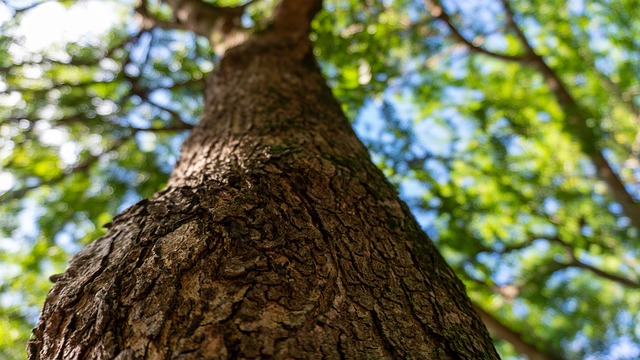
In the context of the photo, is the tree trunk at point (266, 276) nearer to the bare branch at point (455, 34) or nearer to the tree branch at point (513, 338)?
the tree branch at point (513, 338)

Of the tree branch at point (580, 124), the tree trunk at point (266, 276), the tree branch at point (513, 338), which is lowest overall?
the tree trunk at point (266, 276)

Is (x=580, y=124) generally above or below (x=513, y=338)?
above

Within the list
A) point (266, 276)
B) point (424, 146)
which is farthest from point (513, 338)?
point (266, 276)

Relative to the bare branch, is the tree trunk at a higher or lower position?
lower

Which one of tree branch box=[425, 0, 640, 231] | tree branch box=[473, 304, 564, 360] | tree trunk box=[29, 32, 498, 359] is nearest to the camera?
tree trunk box=[29, 32, 498, 359]

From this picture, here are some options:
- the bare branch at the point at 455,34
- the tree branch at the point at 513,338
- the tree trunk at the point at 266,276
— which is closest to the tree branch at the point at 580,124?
the bare branch at the point at 455,34

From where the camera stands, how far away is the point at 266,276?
4.26 ft

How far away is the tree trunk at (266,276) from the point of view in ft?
3.80

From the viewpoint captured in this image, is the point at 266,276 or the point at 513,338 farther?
the point at 513,338

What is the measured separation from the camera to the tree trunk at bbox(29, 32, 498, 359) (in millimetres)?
1158

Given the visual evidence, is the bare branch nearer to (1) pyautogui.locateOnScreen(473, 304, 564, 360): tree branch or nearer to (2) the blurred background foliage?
(2) the blurred background foliage

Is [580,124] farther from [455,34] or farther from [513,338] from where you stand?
[513,338]

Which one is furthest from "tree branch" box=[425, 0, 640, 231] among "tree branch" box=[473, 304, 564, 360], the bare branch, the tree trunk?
the tree trunk

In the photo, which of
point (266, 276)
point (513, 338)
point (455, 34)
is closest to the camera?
point (266, 276)
